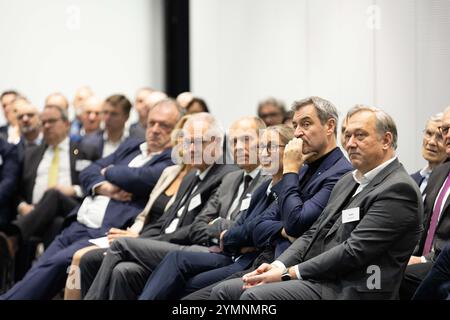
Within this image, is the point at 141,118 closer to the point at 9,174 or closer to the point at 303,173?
the point at 9,174

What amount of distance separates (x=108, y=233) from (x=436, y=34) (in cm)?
249

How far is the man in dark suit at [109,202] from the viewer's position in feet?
19.6

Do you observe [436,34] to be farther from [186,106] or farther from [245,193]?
[186,106]

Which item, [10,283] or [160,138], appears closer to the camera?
[160,138]

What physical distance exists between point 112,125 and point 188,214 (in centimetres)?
203

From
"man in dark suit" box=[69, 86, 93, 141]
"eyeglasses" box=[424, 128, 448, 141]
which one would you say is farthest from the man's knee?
"man in dark suit" box=[69, 86, 93, 141]

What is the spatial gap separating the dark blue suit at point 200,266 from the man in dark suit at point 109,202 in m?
1.16

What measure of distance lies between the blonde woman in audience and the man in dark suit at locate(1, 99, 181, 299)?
0.38 ft

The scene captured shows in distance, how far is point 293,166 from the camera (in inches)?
177

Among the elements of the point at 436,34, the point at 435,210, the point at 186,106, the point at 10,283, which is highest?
the point at 436,34

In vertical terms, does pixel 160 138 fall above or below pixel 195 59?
below

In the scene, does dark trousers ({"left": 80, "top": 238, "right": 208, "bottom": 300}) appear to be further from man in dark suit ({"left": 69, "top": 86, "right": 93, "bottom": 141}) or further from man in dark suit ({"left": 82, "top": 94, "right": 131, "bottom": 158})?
man in dark suit ({"left": 69, "top": 86, "right": 93, "bottom": 141})

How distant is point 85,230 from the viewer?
6.20m
